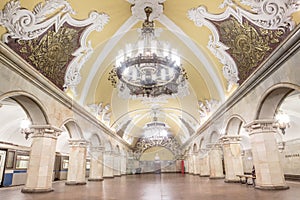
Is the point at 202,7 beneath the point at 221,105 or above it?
above

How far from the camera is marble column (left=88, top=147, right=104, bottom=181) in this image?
38.3 feet

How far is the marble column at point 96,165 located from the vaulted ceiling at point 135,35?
3336mm

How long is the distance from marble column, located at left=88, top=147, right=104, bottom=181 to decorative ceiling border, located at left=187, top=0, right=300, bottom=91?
26.7 ft

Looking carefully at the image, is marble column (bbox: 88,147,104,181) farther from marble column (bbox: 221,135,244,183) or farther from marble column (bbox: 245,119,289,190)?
marble column (bbox: 245,119,289,190)

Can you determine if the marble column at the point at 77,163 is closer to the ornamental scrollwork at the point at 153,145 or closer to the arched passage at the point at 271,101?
the arched passage at the point at 271,101

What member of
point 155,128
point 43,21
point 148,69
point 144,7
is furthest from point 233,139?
point 43,21

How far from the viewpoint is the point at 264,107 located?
20.5ft

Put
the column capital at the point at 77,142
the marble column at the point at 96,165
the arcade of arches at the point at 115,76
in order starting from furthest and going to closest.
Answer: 1. the marble column at the point at 96,165
2. the column capital at the point at 77,142
3. the arcade of arches at the point at 115,76

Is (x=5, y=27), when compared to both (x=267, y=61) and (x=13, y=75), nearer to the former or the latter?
(x=13, y=75)

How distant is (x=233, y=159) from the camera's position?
8984mm

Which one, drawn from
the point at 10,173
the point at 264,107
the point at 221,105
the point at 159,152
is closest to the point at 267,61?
the point at 264,107

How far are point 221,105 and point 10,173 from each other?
34.2 feet

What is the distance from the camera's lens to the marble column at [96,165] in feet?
38.3

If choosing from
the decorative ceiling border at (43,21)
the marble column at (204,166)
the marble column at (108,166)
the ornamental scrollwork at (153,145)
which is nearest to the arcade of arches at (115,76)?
the decorative ceiling border at (43,21)
